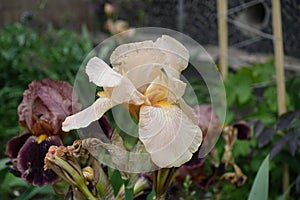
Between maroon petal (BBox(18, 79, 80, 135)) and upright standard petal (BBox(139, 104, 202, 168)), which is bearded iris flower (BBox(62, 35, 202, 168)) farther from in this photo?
maroon petal (BBox(18, 79, 80, 135))

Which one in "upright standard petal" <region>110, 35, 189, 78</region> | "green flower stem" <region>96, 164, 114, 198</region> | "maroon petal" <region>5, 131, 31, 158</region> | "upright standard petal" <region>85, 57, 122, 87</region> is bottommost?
"green flower stem" <region>96, 164, 114, 198</region>

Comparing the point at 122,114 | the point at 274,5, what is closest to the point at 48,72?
the point at 274,5

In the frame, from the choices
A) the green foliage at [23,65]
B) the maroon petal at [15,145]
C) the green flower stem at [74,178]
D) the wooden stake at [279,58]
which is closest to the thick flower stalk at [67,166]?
the green flower stem at [74,178]

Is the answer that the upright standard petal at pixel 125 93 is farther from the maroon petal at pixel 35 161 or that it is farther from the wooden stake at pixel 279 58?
the wooden stake at pixel 279 58

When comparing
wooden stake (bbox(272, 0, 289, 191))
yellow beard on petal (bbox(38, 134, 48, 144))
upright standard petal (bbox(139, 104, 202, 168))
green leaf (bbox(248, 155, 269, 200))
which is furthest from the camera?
wooden stake (bbox(272, 0, 289, 191))

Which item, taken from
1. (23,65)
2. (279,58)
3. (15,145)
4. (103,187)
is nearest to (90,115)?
(103,187)

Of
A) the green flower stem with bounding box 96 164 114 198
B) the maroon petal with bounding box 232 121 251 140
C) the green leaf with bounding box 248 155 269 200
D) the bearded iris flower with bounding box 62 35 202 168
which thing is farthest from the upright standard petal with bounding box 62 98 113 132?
the maroon petal with bounding box 232 121 251 140

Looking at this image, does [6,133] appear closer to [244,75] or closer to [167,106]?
[244,75]
